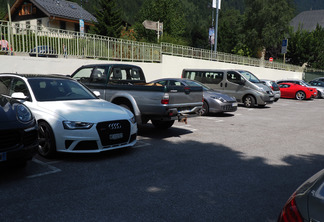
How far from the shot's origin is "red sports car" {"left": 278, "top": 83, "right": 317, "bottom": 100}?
861 inches

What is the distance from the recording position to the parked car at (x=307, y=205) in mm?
1900

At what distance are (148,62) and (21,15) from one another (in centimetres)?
4332

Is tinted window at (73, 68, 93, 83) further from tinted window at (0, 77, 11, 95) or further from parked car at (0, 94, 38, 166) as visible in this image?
parked car at (0, 94, 38, 166)

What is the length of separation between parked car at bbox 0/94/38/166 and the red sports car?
20978mm

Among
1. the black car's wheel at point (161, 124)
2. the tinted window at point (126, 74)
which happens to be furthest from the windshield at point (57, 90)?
the black car's wheel at point (161, 124)

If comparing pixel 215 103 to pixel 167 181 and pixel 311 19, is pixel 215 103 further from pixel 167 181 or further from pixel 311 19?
pixel 311 19

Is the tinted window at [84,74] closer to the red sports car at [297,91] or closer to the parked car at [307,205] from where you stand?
the parked car at [307,205]

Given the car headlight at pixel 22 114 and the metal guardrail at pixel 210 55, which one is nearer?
the car headlight at pixel 22 114

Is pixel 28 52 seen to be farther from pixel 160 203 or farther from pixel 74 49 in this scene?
pixel 160 203

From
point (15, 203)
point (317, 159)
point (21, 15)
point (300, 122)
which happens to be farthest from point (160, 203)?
point (21, 15)

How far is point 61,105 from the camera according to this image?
19.6 feet

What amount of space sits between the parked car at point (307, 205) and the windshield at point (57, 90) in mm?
5238

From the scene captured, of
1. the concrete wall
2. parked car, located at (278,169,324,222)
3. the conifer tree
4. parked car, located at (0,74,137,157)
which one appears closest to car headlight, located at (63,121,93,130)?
parked car, located at (0,74,137,157)

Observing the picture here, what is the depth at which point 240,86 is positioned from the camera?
15695 mm
